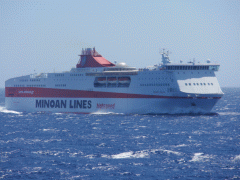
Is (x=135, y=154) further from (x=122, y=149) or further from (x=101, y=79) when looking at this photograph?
(x=101, y=79)

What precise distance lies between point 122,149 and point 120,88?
24.7 meters

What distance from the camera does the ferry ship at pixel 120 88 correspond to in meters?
50.7

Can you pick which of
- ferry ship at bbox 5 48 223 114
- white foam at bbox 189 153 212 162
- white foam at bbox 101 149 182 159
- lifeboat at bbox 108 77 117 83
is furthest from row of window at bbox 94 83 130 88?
white foam at bbox 189 153 212 162

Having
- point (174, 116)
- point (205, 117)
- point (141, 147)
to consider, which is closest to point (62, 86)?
point (174, 116)

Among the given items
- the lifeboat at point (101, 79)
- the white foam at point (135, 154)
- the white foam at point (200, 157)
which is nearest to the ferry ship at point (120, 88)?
the lifeboat at point (101, 79)

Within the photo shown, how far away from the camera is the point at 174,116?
163 feet

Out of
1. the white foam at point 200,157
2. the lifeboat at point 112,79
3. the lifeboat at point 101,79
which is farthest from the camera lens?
the lifeboat at point 101,79

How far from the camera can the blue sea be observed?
23562 millimetres

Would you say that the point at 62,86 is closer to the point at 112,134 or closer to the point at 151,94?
the point at 151,94

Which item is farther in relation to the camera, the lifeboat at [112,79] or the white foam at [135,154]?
the lifeboat at [112,79]

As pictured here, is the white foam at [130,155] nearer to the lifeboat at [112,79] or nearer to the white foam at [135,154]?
the white foam at [135,154]

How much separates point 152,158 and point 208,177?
5.56 meters

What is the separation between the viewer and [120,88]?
2128 inches

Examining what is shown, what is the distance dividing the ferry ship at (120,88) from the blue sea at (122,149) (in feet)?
16.8
